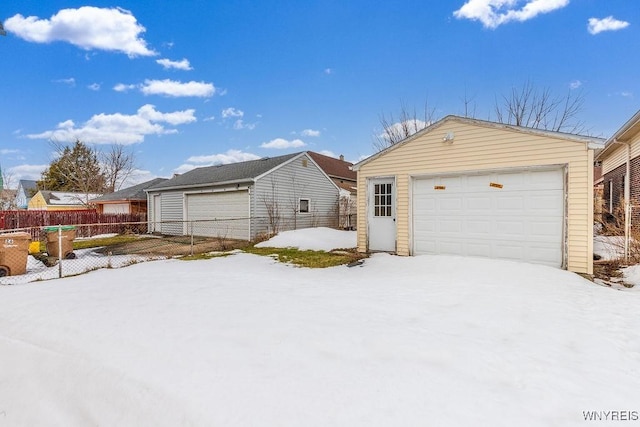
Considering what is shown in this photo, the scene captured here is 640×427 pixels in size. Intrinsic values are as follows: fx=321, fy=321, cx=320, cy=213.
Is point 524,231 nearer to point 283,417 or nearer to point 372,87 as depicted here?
point 283,417

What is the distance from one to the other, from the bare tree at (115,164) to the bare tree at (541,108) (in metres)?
34.3

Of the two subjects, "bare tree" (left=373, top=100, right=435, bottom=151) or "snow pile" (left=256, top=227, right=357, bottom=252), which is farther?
"bare tree" (left=373, top=100, right=435, bottom=151)

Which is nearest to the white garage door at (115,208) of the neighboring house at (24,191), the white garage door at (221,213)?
the white garage door at (221,213)

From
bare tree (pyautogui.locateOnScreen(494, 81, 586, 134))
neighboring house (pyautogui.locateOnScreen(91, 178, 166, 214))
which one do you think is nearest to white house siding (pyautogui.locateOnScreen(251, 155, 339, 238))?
neighboring house (pyautogui.locateOnScreen(91, 178, 166, 214))

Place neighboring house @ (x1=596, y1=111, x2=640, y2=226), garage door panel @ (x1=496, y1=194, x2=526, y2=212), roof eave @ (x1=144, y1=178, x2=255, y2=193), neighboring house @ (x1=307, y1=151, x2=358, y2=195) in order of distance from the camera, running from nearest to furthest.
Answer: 1. garage door panel @ (x1=496, y1=194, x2=526, y2=212)
2. neighboring house @ (x1=596, y1=111, x2=640, y2=226)
3. roof eave @ (x1=144, y1=178, x2=255, y2=193)
4. neighboring house @ (x1=307, y1=151, x2=358, y2=195)

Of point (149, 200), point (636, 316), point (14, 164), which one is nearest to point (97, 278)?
point (636, 316)

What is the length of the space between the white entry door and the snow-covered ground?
3802 mm

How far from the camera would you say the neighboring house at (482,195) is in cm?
683

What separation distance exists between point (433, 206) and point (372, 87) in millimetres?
11087

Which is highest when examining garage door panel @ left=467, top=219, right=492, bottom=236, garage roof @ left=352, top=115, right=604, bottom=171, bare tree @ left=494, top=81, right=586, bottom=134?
bare tree @ left=494, top=81, right=586, bottom=134

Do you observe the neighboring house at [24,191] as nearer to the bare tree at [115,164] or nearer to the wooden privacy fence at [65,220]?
the bare tree at [115,164]

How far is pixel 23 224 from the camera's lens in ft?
55.4

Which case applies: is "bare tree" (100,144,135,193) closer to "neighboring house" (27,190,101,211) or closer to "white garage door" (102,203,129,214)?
"neighboring house" (27,190,101,211)

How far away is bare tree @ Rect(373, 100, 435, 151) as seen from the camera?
19812mm
